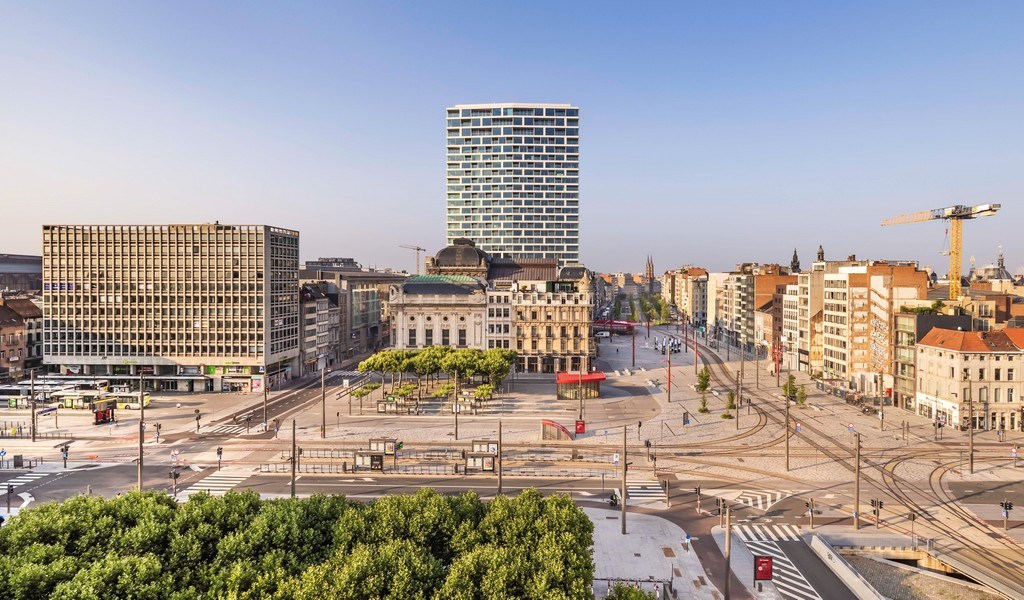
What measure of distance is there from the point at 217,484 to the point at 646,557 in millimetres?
39737

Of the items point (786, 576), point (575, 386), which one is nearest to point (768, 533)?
point (786, 576)

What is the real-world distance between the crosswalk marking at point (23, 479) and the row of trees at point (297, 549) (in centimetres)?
3342

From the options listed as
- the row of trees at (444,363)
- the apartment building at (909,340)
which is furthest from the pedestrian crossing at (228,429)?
the apartment building at (909,340)

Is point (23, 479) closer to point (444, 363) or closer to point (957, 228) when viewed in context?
point (444, 363)

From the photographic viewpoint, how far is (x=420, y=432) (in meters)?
74.3

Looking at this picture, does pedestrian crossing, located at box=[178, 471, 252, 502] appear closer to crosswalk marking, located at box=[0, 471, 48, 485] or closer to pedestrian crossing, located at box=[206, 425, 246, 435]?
crosswalk marking, located at box=[0, 471, 48, 485]

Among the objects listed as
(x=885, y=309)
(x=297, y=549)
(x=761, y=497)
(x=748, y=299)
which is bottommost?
(x=761, y=497)

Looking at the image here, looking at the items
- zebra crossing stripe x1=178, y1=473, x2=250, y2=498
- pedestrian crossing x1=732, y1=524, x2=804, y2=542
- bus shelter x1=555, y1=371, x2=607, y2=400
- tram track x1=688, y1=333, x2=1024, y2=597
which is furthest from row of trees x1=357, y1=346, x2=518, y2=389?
pedestrian crossing x1=732, y1=524, x2=804, y2=542

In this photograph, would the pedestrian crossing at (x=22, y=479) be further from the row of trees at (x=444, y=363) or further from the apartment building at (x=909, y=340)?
the apartment building at (x=909, y=340)

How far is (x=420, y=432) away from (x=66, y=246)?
79.9 meters

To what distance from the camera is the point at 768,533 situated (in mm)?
43531

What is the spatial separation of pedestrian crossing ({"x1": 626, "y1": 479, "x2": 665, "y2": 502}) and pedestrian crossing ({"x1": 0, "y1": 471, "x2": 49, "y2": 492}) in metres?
57.4

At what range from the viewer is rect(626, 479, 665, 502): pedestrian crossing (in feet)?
168

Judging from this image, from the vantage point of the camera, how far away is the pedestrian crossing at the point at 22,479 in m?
54.6
